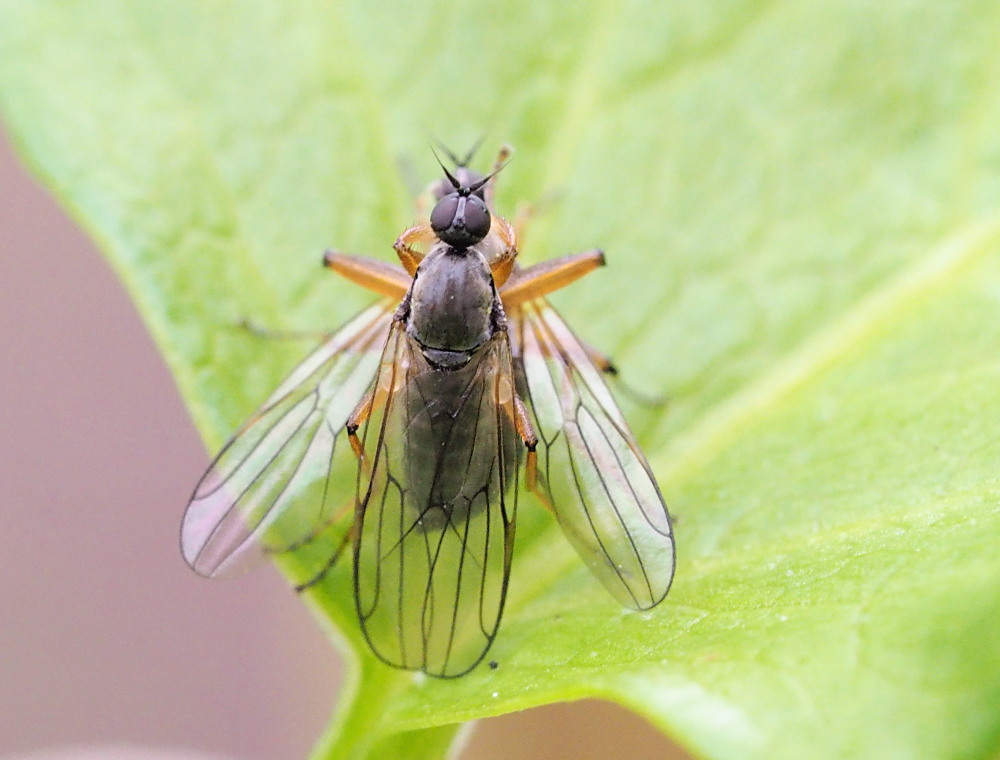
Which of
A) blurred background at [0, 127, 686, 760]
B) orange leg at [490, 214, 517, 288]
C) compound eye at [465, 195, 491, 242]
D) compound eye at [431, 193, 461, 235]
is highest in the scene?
compound eye at [431, 193, 461, 235]

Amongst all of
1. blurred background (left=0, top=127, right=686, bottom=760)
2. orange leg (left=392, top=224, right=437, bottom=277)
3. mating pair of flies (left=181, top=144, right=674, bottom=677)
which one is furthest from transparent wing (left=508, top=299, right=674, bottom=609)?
blurred background (left=0, top=127, right=686, bottom=760)

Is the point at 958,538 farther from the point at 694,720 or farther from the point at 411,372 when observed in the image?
the point at 411,372

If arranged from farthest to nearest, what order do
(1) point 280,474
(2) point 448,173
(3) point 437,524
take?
(2) point 448,173, (1) point 280,474, (3) point 437,524

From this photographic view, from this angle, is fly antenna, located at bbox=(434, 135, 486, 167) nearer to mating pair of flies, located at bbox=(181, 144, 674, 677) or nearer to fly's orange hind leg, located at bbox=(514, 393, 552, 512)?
mating pair of flies, located at bbox=(181, 144, 674, 677)

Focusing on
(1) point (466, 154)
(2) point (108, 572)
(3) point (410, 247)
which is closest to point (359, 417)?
(3) point (410, 247)

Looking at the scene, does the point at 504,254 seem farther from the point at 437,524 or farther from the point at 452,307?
the point at 437,524

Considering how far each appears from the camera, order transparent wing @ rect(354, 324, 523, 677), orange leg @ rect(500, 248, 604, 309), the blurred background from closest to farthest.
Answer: transparent wing @ rect(354, 324, 523, 677), orange leg @ rect(500, 248, 604, 309), the blurred background

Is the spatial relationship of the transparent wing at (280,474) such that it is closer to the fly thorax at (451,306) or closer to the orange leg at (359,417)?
the orange leg at (359,417)

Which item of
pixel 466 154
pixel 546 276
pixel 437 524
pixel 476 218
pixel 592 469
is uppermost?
pixel 466 154
